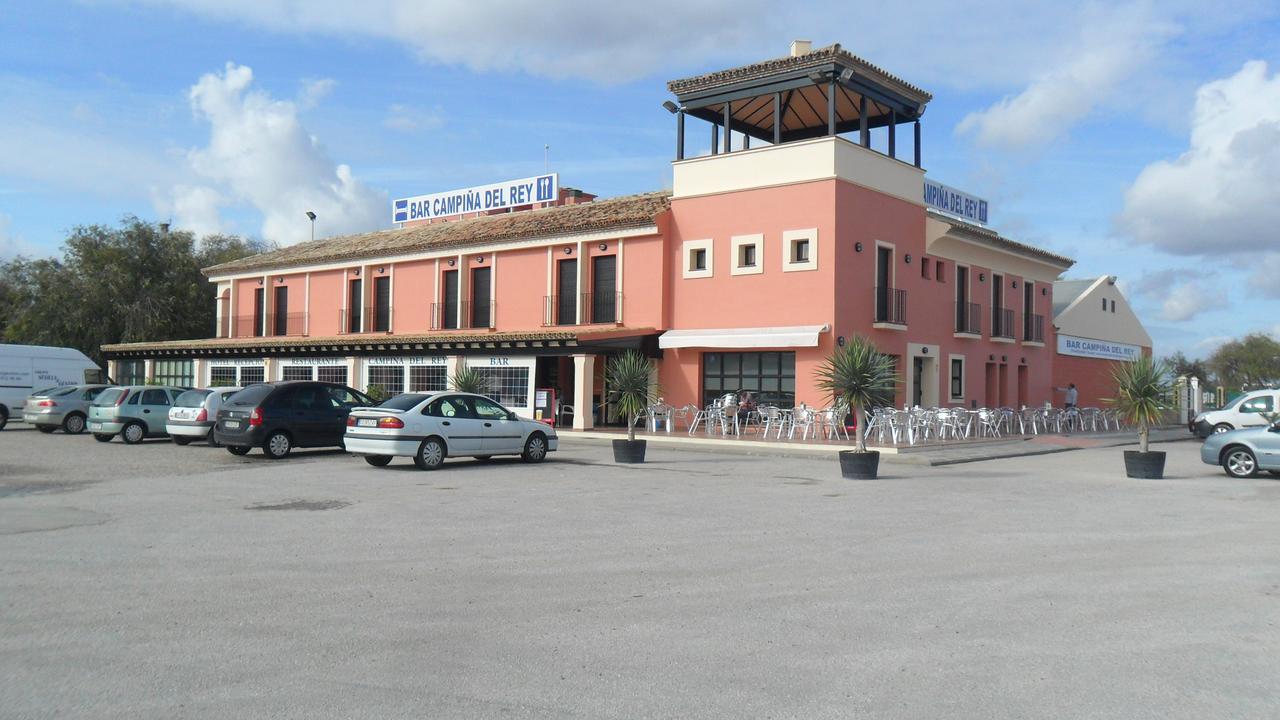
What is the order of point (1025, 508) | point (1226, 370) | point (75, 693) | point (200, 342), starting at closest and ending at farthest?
point (75, 693), point (1025, 508), point (200, 342), point (1226, 370)

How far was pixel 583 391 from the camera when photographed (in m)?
28.9

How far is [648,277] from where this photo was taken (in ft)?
99.0

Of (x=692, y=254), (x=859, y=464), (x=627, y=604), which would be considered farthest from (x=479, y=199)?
(x=627, y=604)

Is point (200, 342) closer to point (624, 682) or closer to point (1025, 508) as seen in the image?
point (1025, 508)

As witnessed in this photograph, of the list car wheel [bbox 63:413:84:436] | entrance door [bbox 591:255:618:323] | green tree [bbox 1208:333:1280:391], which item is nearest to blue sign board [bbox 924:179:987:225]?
entrance door [bbox 591:255:618:323]

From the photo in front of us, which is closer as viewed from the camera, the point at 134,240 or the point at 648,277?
the point at 648,277

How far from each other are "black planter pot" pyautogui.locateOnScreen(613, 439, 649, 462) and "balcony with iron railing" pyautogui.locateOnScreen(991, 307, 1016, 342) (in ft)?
62.1

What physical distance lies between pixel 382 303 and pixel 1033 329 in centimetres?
2454

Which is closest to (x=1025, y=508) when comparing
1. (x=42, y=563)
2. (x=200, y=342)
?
(x=42, y=563)

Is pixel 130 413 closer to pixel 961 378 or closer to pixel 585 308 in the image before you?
pixel 585 308

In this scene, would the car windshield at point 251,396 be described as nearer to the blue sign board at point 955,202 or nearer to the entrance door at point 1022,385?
the blue sign board at point 955,202

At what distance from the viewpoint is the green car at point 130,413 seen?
22.4 metres

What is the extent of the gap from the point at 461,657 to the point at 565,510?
6186mm

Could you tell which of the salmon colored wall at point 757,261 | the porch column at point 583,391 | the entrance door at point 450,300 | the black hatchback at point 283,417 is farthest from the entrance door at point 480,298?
the black hatchback at point 283,417
